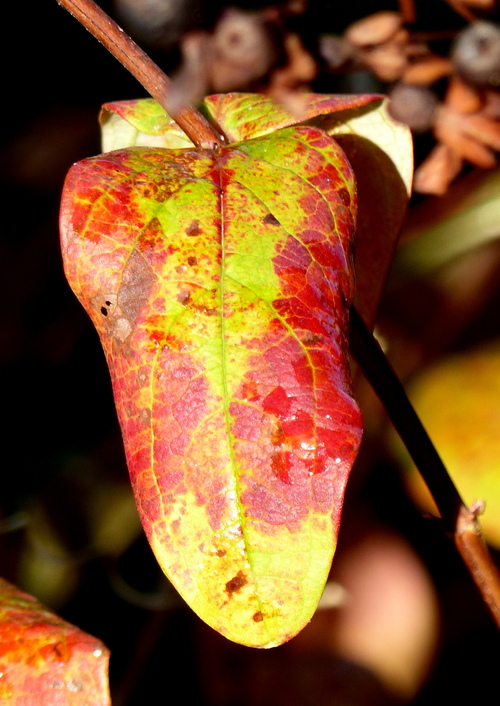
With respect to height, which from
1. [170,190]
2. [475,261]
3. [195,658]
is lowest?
[195,658]

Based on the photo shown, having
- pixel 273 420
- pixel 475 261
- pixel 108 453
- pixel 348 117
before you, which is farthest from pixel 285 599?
pixel 475 261

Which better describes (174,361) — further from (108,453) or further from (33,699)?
(108,453)

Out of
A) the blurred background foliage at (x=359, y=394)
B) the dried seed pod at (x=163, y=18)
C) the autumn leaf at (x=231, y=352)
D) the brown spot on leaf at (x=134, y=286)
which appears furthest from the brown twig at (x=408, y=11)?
the brown spot on leaf at (x=134, y=286)

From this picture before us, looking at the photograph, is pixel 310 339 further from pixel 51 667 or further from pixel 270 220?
pixel 51 667

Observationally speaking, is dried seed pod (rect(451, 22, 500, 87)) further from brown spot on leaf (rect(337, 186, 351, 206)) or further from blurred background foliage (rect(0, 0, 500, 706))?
brown spot on leaf (rect(337, 186, 351, 206))

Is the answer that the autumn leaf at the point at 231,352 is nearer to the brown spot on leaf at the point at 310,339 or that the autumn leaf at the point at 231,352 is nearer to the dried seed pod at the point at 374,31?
the brown spot on leaf at the point at 310,339

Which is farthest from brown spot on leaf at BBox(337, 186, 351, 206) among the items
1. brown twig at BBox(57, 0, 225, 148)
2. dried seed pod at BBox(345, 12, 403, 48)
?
dried seed pod at BBox(345, 12, 403, 48)
